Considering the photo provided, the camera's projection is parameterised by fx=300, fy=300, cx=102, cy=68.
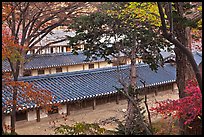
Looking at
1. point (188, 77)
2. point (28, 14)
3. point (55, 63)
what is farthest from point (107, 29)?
point (55, 63)

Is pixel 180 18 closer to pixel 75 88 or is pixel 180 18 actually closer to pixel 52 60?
pixel 75 88

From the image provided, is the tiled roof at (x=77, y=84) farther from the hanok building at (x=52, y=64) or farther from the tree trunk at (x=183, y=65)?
the hanok building at (x=52, y=64)

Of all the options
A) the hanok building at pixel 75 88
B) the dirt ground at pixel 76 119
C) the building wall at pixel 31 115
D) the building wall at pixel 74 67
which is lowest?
the dirt ground at pixel 76 119

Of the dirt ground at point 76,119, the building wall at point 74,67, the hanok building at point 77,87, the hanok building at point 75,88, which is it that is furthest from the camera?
the building wall at point 74,67

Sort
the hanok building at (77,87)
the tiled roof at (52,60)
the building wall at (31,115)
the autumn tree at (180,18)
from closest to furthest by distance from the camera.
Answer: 1. the autumn tree at (180,18)
2. the hanok building at (77,87)
3. the building wall at (31,115)
4. the tiled roof at (52,60)

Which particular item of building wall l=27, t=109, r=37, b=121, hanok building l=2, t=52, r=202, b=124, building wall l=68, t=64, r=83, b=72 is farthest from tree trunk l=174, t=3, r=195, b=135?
building wall l=68, t=64, r=83, b=72

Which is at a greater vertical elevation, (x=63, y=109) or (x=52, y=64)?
(x=52, y=64)

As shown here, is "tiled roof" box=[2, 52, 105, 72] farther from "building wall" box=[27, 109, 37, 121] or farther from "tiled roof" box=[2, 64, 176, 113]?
"building wall" box=[27, 109, 37, 121]

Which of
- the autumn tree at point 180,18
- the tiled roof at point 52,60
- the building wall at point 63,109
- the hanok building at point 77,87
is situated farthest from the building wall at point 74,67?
the autumn tree at point 180,18

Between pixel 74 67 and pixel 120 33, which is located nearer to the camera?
pixel 120 33

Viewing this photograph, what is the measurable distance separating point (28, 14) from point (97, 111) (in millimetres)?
7647

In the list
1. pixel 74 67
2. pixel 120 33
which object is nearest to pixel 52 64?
pixel 74 67

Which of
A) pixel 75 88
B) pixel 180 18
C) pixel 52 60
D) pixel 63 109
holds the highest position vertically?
pixel 180 18

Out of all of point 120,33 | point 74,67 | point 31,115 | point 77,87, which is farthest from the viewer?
point 74,67
